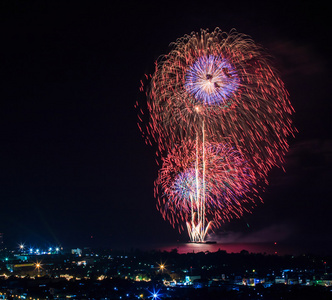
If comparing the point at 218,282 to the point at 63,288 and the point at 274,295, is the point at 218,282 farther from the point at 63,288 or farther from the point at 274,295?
the point at 63,288

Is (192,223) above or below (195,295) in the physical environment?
above

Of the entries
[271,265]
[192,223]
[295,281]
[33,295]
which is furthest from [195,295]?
[271,265]

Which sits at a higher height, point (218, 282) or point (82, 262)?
point (82, 262)

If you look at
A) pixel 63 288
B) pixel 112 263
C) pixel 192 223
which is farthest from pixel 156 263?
pixel 192 223

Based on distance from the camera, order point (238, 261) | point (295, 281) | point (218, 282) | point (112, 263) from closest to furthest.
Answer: point (218, 282), point (295, 281), point (238, 261), point (112, 263)

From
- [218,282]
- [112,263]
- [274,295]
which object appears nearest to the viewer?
[274,295]

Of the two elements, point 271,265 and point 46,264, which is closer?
point 271,265

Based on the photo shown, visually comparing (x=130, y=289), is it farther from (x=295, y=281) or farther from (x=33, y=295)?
(x=295, y=281)

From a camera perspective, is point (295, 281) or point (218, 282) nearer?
point (218, 282)

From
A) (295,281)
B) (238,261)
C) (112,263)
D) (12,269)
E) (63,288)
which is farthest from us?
(112,263)
